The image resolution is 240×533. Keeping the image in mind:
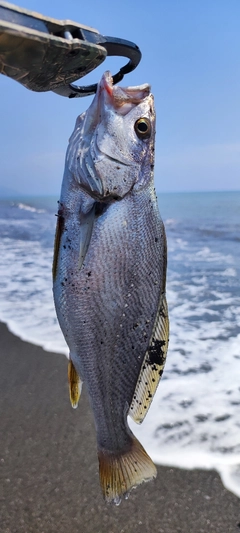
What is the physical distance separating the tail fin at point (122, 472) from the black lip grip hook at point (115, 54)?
1.50 m

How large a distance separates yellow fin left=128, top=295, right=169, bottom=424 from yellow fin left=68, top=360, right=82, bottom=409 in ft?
0.81

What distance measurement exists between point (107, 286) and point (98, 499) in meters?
2.08

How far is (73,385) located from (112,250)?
A: 62 centimetres

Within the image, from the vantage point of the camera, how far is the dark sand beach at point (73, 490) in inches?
124

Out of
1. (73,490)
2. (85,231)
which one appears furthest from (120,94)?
(73,490)

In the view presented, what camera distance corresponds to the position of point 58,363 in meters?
5.38

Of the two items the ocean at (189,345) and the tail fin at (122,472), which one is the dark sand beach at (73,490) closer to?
the ocean at (189,345)

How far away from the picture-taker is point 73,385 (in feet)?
6.77

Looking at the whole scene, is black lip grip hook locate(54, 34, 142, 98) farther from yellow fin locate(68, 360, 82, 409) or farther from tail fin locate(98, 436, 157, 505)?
tail fin locate(98, 436, 157, 505)

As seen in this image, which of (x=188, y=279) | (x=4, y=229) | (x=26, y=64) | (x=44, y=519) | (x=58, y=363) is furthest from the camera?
(x=4, y=229)

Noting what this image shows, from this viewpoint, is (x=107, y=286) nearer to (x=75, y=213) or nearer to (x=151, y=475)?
(x=75, y=213)

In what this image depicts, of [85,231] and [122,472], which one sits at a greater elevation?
[85,231]

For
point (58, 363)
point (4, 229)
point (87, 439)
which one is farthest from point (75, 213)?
point (4, 229)

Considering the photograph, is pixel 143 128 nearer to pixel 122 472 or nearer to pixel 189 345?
pixel 122 472
